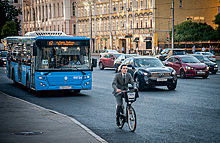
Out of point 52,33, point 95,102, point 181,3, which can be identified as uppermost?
point 181,3

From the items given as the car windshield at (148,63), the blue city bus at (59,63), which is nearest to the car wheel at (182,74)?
the car windshield at (148,63)

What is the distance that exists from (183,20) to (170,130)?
7213 cm

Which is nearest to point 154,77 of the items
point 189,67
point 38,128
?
point 189,67

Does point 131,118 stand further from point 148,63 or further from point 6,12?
point 6,12

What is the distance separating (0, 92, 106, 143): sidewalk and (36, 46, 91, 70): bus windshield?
4.53m

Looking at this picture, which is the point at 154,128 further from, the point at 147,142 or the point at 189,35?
the point at 189,35

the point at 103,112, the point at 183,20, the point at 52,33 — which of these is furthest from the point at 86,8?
the point at 103,112

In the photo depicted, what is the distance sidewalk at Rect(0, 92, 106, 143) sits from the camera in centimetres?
842

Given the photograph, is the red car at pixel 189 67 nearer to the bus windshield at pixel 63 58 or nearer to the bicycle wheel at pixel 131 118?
the bus windshield at pixel 63 58

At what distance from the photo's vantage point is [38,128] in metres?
9.67

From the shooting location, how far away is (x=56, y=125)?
10180 mm

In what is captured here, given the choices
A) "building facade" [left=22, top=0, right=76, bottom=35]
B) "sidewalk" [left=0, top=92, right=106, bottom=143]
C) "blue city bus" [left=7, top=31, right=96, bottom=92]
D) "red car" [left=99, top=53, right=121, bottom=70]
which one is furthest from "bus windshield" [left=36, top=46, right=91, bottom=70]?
"building facade" [left=22, top=0, right=76, bottom=35]

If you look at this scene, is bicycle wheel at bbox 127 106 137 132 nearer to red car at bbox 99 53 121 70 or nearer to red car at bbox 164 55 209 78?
red car at bbox 164 55 209 78

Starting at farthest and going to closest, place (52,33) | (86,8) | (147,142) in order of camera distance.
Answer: (86,8) → (52,33) → (147,142)
